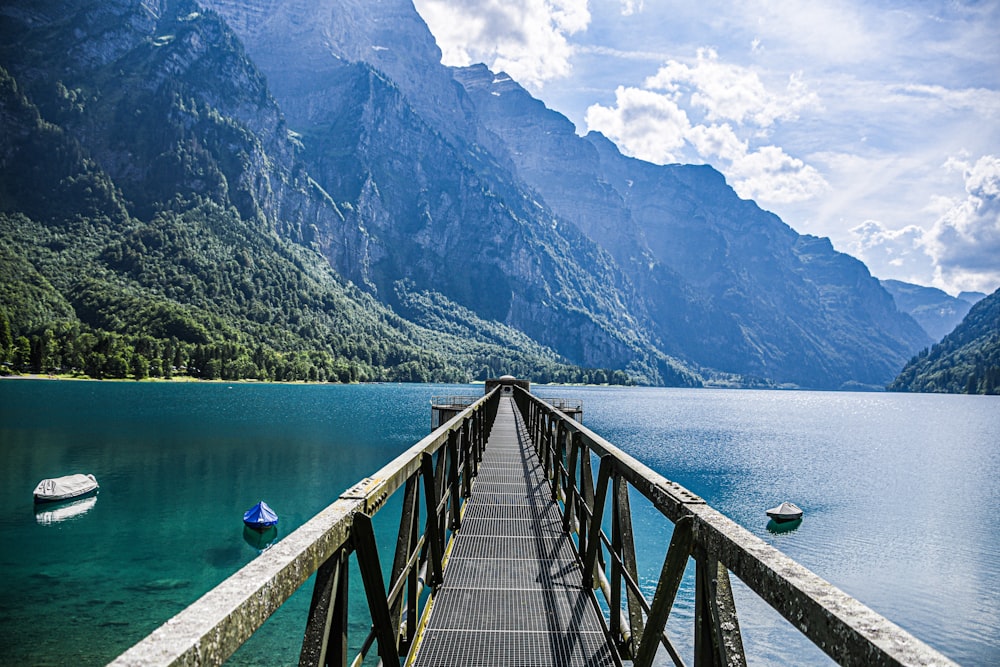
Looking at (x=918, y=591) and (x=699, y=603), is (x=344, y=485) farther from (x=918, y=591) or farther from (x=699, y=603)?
(x=699, y=603)

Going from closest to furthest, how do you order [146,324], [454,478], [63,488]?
[454,478] < [63,488] < [146,324]

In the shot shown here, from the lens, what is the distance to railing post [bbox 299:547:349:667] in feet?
8.70

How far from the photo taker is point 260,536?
22.6m

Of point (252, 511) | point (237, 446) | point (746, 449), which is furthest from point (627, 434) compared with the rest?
point (252, 511)

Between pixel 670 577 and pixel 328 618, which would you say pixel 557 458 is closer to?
pixel 670 577

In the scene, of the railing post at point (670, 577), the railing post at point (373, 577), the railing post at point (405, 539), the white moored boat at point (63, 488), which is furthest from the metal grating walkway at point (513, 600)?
the white moored boat at point (63, 488)

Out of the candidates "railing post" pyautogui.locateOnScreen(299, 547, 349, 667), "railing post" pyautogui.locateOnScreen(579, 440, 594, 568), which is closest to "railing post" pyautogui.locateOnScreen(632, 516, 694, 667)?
"railing post" pyautogui.locateOnScreen(299, 547, 349, 667)

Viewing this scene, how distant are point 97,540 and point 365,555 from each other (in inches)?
942

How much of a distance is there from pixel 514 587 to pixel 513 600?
14.7 inches

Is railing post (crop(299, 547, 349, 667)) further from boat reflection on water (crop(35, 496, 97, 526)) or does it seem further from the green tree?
the green tree

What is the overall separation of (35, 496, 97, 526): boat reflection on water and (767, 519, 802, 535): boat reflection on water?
3022 centimetres

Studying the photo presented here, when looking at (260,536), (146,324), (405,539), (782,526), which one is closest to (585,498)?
(405,539)

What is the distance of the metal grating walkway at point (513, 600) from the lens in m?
4.89

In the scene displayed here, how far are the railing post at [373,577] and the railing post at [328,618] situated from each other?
0.12m
